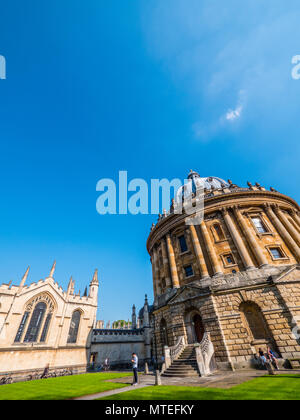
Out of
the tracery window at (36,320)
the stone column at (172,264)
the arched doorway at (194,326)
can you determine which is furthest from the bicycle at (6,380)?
the stone column at (172,264)

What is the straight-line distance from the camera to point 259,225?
2470 cm

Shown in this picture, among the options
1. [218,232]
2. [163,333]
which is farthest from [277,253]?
[163,333]

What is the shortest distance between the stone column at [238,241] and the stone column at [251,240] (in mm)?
754

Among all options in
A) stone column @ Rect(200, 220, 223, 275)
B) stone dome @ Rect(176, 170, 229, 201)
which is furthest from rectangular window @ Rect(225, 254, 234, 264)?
stone dome @ Rect(176, 170, 229, 201)

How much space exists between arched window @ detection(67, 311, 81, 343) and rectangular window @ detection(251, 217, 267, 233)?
3061cm

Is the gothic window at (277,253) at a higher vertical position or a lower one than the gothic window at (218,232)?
lower

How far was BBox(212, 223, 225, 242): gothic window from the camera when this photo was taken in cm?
2420

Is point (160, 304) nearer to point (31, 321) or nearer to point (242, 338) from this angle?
point (242, 338)

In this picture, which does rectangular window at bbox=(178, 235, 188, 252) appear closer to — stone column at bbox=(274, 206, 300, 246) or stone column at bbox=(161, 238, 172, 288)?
stone column at bbox=(161, 238, 172, 288)

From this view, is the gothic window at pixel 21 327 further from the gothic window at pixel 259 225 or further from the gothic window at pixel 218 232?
the gothic window at pixel 259 225

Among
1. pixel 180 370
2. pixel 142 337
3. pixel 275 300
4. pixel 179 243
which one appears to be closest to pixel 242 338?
pixel 275 300

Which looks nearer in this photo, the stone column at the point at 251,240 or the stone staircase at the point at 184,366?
the stone staircase at the point at 184,366

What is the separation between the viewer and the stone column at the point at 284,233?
2175 centimetres
